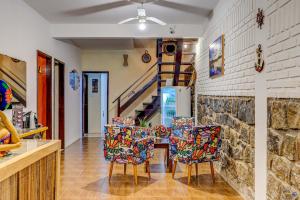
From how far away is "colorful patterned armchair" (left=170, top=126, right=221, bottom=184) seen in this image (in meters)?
4.08

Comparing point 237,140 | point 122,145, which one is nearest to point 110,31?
point 122,145

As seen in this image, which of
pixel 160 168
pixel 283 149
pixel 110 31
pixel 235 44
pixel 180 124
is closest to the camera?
pixel 283 149

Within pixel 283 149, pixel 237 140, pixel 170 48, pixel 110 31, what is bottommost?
pixel 237 140

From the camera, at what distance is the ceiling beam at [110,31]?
6258mm

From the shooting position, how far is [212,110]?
516cm

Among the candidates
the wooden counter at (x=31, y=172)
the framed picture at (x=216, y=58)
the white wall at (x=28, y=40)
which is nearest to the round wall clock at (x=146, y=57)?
the white wall at (x=28, y=40)

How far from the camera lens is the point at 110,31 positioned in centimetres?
628

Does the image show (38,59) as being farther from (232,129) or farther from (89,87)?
(89,87)

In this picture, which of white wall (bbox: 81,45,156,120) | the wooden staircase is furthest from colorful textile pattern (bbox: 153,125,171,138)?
white wall (bbox: 81,45,156,120)

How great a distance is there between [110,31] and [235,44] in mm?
3149

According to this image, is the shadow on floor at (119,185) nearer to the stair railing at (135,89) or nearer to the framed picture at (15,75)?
the framed picture at (15,75)

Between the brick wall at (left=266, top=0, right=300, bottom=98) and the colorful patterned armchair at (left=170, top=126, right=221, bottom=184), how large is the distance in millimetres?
1453

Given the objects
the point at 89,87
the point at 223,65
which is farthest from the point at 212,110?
the point at 89,87

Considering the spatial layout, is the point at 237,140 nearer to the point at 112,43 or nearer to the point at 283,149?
the point at 283,149
